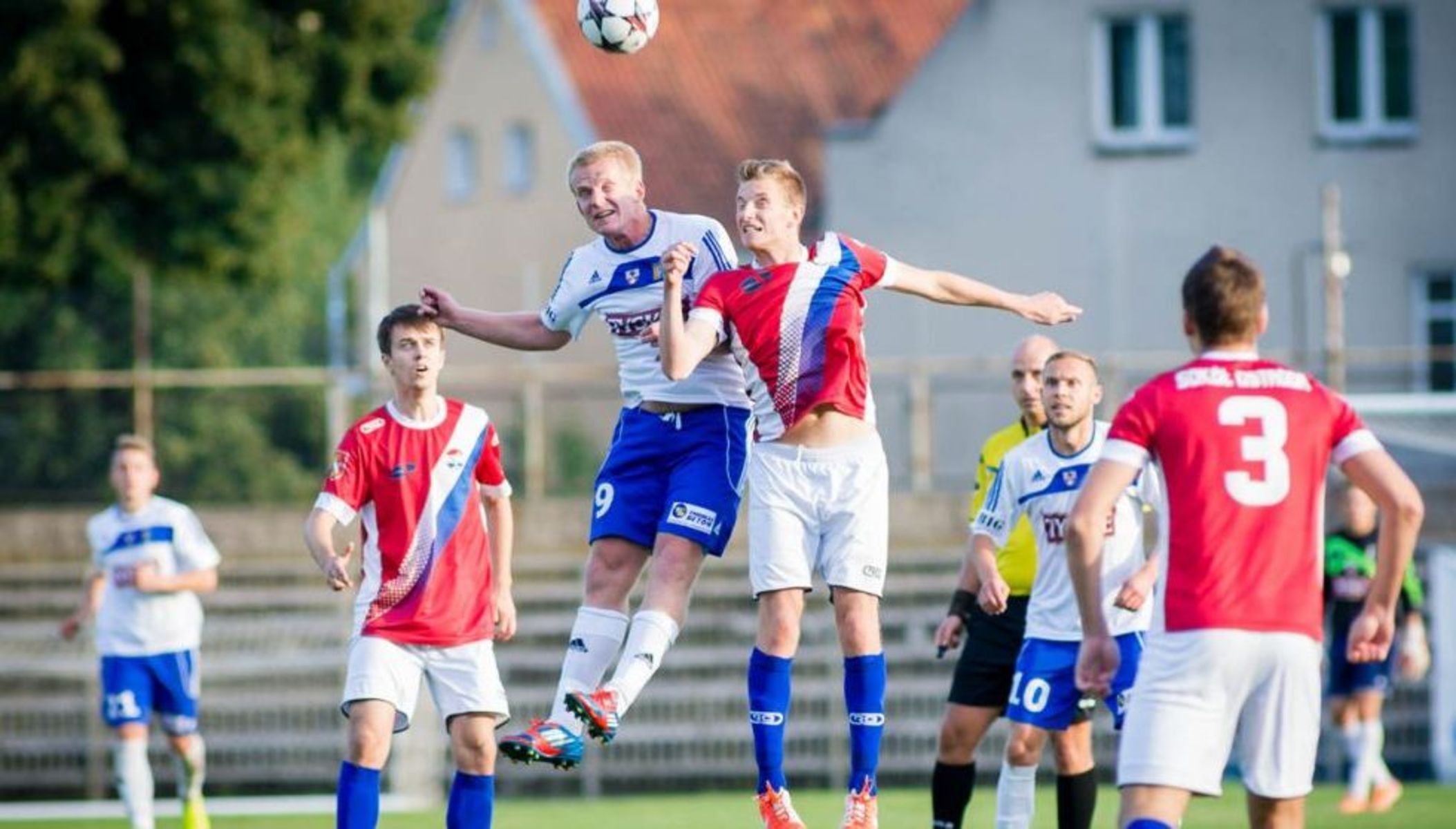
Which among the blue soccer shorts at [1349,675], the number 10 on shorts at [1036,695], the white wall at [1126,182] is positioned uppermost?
the white wall at [1126,182]

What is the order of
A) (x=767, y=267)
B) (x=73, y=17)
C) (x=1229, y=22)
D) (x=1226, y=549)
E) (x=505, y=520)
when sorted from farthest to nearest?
(x=1229, y=22) → (x=73, y=17) → (x=505, y=520) → (x=767, y=267) → (x=1226, y=549)

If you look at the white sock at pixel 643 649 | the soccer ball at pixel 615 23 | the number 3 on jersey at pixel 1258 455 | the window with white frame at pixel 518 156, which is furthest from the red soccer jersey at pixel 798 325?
the window with white frame at pixel 518 156

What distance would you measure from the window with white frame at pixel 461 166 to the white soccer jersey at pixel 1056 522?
111 ft

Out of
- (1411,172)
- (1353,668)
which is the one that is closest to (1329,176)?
(1411,172)

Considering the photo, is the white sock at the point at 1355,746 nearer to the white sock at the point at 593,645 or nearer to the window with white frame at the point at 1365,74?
the white sock at the point at 593,645

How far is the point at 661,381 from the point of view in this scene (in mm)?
10031

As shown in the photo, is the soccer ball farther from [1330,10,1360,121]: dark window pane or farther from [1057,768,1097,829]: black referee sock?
[1330,10,1360,121]: dark window pane

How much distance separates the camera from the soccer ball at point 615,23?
10.5 metres

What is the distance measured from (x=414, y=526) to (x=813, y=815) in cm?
743

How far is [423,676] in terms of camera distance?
10.2 m

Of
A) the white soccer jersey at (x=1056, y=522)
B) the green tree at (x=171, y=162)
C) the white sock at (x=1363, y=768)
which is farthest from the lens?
the green tree at (x=171, y=162)

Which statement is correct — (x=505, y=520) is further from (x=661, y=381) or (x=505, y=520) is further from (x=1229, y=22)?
(x=1229, y=22)

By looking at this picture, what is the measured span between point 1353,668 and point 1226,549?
36.8ft

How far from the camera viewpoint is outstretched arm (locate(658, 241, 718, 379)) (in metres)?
9.05
